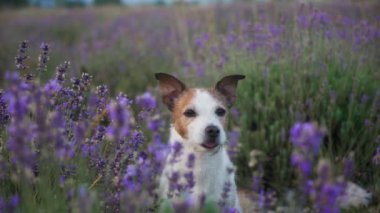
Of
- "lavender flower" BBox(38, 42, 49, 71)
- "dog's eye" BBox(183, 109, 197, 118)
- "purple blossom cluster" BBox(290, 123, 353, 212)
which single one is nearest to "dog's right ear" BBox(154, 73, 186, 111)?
"dog's eye" BBox(183, 109, 197, 118)

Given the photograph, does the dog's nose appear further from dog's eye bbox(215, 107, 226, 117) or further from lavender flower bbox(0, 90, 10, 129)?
lavender flower bbox(0, 90, 10, 129)

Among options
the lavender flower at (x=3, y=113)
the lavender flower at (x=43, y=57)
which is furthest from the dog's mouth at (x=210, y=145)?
the lavender flower at (x=3, y=113)

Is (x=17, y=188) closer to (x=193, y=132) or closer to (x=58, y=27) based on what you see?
(x=193, y=132)

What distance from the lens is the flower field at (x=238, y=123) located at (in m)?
1.99

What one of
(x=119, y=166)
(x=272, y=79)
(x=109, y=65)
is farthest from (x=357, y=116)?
(x=109, y=65)

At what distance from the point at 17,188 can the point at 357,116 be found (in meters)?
2.98

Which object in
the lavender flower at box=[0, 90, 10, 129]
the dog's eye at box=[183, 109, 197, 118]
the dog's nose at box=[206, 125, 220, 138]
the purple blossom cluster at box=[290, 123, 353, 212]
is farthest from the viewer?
the dog's eye at box=[183, 109, 197, 118]

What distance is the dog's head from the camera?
317 centimetres

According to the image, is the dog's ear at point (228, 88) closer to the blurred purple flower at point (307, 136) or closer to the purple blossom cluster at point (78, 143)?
the purple blossom cluster at point (78, 143)

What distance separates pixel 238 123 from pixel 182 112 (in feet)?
5.27

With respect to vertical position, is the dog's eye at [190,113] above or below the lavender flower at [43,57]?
below

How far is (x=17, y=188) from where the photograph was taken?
9.46ft

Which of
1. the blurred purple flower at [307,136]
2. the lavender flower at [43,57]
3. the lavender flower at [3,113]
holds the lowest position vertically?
the lavender flower at [3,113]

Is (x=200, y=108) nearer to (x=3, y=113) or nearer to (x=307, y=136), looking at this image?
(x=3, y=113)
